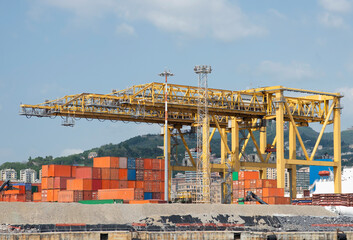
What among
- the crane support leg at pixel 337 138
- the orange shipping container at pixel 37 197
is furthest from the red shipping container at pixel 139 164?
the crane support leg at pixel 337 138

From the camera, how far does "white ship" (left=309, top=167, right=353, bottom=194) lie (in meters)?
159

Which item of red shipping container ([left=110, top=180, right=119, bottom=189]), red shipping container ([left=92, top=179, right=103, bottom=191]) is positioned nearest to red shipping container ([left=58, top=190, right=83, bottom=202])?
red shipping container ([left=92, top=179, right=103, bottom=191])

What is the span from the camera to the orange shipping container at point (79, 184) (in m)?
85.1

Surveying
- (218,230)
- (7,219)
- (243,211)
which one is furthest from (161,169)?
(7,219)

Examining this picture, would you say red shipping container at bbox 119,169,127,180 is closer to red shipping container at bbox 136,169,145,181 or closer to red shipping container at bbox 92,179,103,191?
red shipping container at bbox 136,169,145,181

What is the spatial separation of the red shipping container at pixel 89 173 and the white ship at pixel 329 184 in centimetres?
8363

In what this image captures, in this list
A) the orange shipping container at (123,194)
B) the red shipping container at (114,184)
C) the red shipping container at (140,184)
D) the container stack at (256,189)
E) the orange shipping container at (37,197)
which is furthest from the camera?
the orange shipping container at (37,197)

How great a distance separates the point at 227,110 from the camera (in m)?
92.0

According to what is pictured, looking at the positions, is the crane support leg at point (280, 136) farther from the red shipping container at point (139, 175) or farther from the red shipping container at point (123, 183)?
the red shipping container at point (123, 183)

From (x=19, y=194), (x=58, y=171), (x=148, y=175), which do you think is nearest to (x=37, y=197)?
(x=19, y=194)

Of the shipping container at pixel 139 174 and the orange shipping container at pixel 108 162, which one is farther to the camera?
the shipping container at pixel 139 174

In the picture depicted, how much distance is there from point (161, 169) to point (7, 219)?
102 ft

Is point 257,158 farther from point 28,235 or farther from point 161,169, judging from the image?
point 28,235

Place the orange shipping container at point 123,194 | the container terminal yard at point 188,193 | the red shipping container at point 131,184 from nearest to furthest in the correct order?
the container terminal yard at point 188,193, the orange shipping container at point 123,194, the red shipping container at point 131,184
